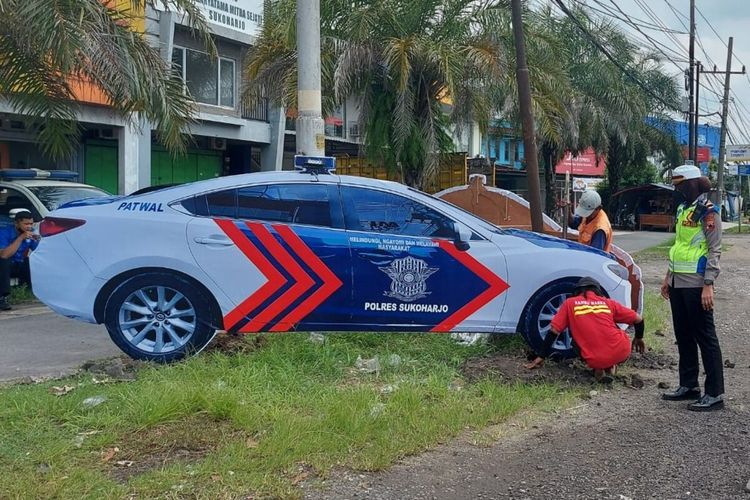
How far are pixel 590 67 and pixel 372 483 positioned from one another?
2639cm

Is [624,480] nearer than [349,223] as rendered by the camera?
Yes

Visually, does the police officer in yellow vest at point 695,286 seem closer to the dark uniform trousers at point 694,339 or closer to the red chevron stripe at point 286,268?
the dark uniform trousers at point 694,339

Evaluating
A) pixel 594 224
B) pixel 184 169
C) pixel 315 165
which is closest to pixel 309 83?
pixel 315 165

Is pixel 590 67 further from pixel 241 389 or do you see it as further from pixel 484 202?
pixel 241 389

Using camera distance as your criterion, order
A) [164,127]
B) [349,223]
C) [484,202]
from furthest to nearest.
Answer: [484,202]
[164,127]
[349,223]

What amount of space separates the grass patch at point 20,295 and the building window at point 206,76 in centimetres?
966

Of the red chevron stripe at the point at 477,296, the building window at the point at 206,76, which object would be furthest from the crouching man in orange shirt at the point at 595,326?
the building window at the point at 206,76

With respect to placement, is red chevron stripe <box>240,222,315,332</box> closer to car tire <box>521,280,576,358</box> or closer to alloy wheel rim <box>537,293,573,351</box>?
car tire <box>521,280,576,358</box>

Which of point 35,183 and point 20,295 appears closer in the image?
point 20,295

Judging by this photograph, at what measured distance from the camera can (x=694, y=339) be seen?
6.02 meters

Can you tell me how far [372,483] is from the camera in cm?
430

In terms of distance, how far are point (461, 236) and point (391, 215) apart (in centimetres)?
63

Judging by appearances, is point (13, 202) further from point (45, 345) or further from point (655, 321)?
point (655, 321)

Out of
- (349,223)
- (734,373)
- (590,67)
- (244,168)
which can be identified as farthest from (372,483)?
(590,67)
